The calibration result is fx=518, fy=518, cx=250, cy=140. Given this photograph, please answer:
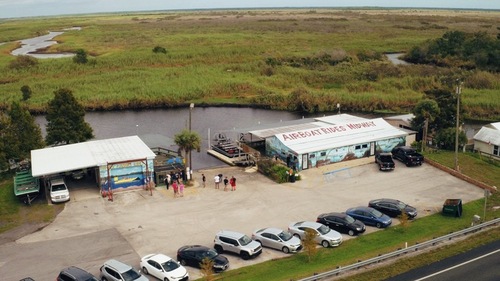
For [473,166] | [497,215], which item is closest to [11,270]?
[497,215]

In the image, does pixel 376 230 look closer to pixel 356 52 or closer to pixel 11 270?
pixel 11 270

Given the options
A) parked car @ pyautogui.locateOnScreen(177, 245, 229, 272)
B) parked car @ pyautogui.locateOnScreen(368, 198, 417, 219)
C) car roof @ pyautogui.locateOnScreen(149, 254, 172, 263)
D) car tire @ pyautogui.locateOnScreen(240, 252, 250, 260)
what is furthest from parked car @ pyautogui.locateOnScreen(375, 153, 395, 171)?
car roof @ pyautogui.locateOnScreen(149, 254, 172, 263)

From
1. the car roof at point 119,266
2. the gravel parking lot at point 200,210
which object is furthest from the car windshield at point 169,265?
the car roof at point 119,266

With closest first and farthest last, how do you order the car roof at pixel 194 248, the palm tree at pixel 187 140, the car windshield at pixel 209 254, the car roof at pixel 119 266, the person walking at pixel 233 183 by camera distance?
the car roof at pixel 119 266 < the car windshield at pixel 209 254 < the car roof at pixel 194 248 < the person walking at pixel 233 183 < the palm tree at pixel 187 140

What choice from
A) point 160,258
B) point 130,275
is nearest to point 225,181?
point 160,258

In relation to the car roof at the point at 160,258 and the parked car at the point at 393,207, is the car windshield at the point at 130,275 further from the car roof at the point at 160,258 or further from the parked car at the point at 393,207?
the parked car at the point at 393,207

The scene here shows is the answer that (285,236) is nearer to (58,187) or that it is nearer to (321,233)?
(321,233)
